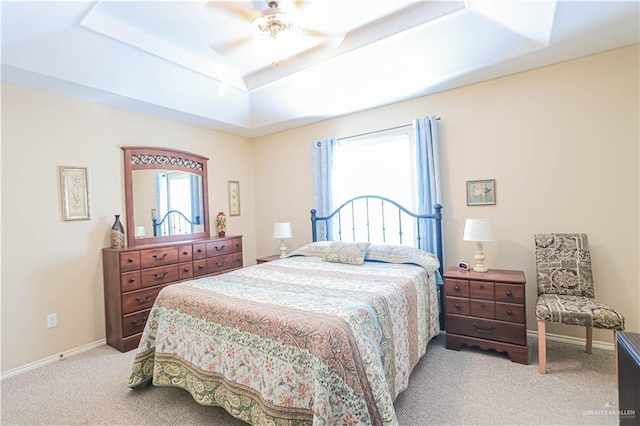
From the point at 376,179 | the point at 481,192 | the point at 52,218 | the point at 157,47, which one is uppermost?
the point at 157,47

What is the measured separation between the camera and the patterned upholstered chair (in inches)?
87.0

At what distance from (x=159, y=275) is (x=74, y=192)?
1196 mm

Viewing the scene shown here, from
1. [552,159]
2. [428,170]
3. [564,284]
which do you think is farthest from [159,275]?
[552,159]

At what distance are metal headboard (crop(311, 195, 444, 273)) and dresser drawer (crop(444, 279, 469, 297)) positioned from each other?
504 millimetres

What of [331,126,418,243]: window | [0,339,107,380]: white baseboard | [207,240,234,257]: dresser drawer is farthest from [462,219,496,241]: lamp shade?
[0,339,107,380]: white baseboard

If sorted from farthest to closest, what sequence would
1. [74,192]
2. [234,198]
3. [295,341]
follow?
[234,198], [74,192], [295,341]

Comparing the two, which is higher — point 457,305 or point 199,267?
point 199,267

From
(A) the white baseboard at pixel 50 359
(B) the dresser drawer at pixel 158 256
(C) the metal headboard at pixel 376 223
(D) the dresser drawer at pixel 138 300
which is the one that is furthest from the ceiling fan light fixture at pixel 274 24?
(A) the white baseboard at pixel 50 359

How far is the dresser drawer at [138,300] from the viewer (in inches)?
120

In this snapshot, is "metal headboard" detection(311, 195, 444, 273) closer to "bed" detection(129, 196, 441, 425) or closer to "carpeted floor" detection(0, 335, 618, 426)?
"bed" detection(129, 196, 441, 425)

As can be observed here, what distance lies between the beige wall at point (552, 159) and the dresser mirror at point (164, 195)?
271cm

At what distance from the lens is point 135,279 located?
3.12m

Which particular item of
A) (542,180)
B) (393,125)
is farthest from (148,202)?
(542,180)

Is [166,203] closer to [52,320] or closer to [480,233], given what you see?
[52,320]
